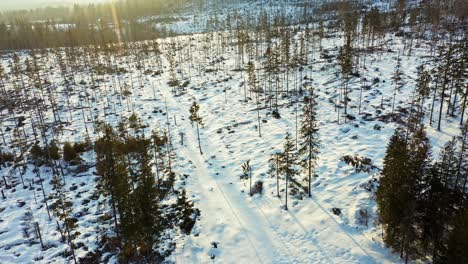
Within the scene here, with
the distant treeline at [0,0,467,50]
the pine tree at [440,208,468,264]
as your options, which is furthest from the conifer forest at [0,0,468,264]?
the distant treeline at [0,0,467,50]

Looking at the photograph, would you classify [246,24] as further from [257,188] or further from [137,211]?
[137,211]

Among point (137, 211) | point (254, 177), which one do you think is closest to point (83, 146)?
point (254, 177)

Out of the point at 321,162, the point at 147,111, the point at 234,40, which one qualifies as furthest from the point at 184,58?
the point at 321,162

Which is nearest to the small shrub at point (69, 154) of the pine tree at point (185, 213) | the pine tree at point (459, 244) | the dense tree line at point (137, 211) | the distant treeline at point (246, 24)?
the dense tree line at point (137, 211)

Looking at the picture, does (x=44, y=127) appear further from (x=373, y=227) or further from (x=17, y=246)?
(x=373, y=227)

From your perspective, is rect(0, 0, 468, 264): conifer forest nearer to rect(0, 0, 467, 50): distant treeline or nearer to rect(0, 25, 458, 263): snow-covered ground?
rect(0, 25, 458, 263): snow-covered ground

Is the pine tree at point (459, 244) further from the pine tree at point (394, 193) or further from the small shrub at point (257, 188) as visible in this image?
the small shrub at point (257, 188)

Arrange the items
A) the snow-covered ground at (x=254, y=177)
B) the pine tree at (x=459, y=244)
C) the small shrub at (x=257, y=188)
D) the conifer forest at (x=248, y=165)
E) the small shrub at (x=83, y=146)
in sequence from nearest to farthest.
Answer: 1. the pine tree at (x=459, y=244)
2. the conifer forest at (x=248, y=165)
3. the snow-covered ground at (x=254, y=177)
4. the small shrub at (x=257, y=188)
5. the small shrub at (x=83, y=146)
